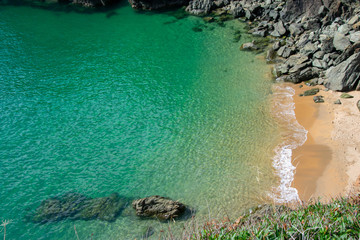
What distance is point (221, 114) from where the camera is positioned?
84.3 feet

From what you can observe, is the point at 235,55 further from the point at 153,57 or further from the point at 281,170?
the point at 281,170

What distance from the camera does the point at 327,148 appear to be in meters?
21.7

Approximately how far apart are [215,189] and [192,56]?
1789 cm

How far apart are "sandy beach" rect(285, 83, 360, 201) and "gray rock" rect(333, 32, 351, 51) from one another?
4.78m

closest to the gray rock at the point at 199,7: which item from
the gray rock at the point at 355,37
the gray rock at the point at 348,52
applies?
the gray rock at the point at 355,37

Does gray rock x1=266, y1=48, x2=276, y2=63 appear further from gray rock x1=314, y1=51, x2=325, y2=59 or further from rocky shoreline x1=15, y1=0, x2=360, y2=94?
gray rock x1=314, y1=51, x2=325, y2=59

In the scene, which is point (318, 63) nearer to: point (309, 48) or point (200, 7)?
point (309, 48)

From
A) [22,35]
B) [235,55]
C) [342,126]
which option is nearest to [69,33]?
[22,35]

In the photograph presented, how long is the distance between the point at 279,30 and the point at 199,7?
1181 centimetres

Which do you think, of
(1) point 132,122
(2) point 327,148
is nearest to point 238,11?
(1) point 132,122

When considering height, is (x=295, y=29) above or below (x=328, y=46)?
above

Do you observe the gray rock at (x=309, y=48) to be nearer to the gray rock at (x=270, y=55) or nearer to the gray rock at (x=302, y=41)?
the gray rock at (x=302, y=41)

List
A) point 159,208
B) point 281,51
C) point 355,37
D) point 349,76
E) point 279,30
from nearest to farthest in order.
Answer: point 159,208 → point 349,76 → point 355,37 → point 281,51 → point 279,30

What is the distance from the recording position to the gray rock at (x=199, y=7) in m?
41.8
